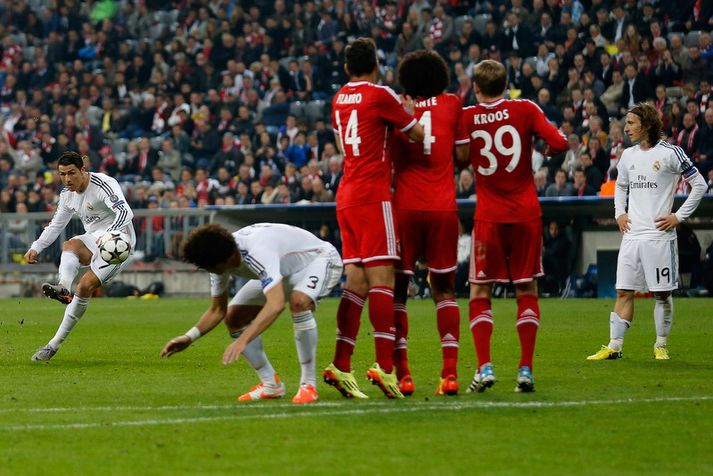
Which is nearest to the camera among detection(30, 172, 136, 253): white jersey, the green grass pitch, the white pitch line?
the green grass pitch

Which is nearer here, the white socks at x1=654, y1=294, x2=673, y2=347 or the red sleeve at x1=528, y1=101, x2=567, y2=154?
the red sleeve at x1=528, y1=101, x2=567, y2=154

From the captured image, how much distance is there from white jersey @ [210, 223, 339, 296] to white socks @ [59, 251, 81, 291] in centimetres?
498

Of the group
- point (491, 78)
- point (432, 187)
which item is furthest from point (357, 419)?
point (491, 78)

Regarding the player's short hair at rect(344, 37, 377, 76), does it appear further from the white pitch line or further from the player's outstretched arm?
the white pitch line

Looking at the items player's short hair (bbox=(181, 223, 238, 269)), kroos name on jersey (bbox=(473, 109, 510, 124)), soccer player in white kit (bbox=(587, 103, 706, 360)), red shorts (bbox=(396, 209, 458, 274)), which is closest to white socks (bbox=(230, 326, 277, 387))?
player's short hair (bbox=(181, 223, 238, 269))

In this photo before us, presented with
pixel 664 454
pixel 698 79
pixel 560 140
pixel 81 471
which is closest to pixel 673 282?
pixel 560 140

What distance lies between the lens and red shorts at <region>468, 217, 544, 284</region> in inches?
352

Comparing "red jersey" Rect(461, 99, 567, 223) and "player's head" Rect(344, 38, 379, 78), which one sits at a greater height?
"player's head" Rect(344, 38, 379, 78)

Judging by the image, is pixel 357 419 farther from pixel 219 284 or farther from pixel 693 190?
pixel 693 190

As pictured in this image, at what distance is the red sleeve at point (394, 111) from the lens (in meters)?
8.35

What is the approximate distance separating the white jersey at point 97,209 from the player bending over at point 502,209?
5.14m

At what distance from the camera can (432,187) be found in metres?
8.66

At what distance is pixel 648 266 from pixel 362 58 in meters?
4.51

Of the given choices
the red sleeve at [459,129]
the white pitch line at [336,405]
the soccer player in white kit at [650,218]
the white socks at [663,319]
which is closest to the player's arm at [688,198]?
the soccer player in white kit at [650,218]
